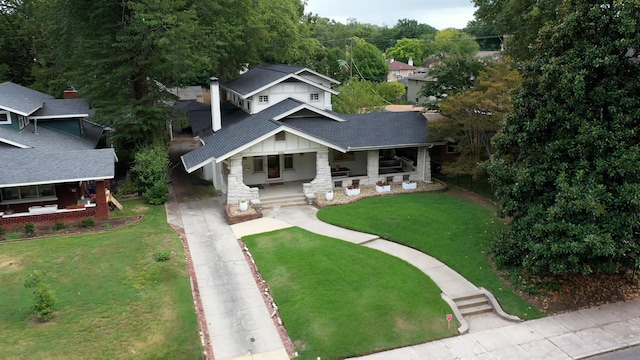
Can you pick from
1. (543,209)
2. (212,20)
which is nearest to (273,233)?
(543,209)

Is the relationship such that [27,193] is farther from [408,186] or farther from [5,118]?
[408,186]

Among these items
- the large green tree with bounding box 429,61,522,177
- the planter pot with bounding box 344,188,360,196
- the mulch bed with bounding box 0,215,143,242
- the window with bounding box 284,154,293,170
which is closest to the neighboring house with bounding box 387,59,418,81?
the window with bounding box 284,154,293,170

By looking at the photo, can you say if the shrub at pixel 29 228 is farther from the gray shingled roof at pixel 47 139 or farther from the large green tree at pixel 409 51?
the large green tree at pixel 409 51

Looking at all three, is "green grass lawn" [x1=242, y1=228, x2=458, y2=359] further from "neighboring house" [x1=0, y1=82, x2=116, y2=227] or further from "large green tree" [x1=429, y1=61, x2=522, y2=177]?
"large green tree" [x1=429, y1=61, x2=522, y2=177]

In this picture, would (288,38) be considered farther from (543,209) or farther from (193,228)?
(543,209)

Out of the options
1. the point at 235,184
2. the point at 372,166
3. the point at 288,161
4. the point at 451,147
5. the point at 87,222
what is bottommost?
the point at 87,222

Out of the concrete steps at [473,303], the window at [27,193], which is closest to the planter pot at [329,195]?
the concrete steps at [473,303]

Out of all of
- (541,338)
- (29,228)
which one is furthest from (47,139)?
(541,338)
